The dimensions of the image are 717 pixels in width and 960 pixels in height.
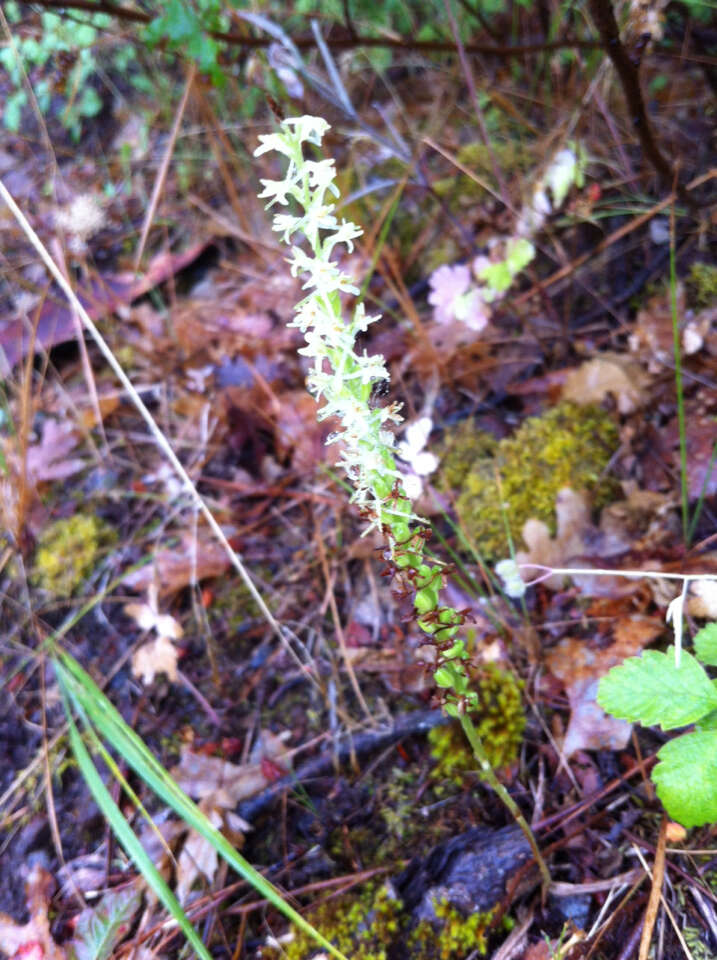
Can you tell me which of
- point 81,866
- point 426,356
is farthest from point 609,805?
point 426,356

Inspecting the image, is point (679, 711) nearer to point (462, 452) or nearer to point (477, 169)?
point (462, 452)

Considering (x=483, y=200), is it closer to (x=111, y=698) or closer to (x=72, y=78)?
(x=111, y=698)

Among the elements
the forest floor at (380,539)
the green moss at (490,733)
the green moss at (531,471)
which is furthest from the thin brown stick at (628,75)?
the green moss at (490,733)

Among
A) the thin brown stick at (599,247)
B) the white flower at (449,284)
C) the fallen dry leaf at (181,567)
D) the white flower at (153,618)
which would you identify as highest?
the white flower at (449,284)

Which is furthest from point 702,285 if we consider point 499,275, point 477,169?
point 477,169

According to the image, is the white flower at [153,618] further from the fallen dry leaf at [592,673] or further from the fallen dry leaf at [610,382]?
the fallen dry leaf at [610,382]

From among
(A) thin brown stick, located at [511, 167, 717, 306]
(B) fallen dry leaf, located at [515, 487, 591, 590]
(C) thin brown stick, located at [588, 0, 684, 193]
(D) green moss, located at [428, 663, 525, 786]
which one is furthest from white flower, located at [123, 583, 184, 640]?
(C) thin brown stick, located at [588, 0, 684, 193]
